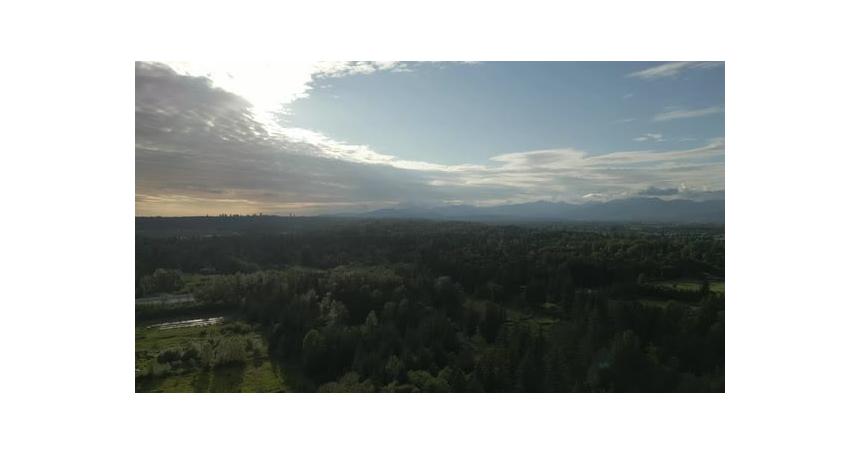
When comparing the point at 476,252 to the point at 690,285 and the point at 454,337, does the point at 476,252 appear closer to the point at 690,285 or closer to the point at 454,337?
the point at 454,337

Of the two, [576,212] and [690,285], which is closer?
[690,285]

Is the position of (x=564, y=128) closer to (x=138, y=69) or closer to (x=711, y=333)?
(x=711, y=333)

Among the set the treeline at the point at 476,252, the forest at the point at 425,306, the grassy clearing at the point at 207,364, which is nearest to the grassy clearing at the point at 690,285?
the forest at the point at 425,306

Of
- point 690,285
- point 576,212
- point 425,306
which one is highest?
point 576,212

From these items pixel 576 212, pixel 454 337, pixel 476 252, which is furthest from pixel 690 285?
pixel 454 337

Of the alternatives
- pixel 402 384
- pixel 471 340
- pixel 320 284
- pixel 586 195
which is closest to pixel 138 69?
pixel 320 284

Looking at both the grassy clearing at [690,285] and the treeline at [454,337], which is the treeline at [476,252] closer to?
the grassy clearing at [690,285]
